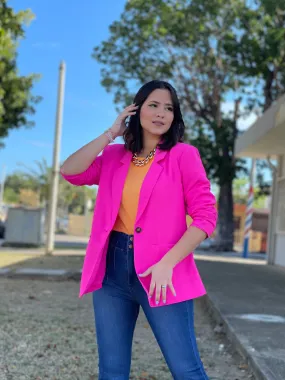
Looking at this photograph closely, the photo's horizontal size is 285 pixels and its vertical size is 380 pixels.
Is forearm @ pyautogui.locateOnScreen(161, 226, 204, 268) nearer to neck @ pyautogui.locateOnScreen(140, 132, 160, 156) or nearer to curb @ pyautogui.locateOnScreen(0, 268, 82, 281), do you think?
neck @ pyautogui.locateOnScreen(140, 132, 160, 156)

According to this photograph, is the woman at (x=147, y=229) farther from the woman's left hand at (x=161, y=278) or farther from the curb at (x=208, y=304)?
the curb at (x=208, y=304)

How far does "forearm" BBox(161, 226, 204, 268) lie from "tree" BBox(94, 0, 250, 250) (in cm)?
1769

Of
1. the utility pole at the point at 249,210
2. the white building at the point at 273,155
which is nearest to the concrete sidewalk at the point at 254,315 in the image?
the white building at the point at 273,155

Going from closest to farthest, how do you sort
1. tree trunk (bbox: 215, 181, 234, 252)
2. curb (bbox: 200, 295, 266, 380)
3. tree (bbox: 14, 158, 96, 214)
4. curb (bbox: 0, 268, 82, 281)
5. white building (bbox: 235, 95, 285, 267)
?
curb (bbox: 200, 295, 266, 380)
curb (bbox: 0, 268, 82, 281)
white building (bbox: 235, 95, 285, 267)
tree trunk (bbox: 215, 181, 234, 252)
tree (bbox: 14, 158, 96, 214)

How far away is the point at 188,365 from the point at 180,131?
1.00 m

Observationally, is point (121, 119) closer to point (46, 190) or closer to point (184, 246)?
point (184, 246)

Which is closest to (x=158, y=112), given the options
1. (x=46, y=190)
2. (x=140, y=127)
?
(x=140, y=127)

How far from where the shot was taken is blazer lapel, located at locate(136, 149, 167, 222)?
6.66 feet

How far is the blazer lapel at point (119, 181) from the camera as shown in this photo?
210 centimetres

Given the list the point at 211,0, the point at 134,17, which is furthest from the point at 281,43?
the point at 134,17

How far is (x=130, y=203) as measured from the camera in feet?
6.90

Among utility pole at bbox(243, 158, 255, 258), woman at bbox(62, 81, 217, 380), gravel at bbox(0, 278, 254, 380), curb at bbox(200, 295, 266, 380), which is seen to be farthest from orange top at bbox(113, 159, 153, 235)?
utility pole at bbox(243, 158, 255, 258)

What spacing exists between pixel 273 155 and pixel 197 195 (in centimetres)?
1292

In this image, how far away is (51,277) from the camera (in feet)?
30.5
